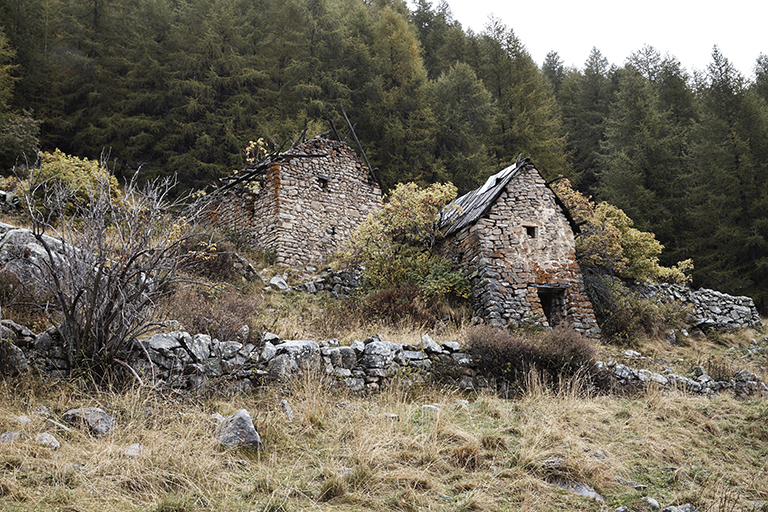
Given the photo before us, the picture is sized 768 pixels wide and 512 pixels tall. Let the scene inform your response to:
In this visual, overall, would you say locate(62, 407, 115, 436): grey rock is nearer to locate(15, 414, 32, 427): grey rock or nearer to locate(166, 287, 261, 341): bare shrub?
locate(15, 414, 32, 427): grey rock

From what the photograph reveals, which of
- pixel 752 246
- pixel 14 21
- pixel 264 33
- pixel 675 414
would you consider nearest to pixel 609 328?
pixel 675 414

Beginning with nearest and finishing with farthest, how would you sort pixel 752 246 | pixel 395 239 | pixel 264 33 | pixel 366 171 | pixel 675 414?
1. pixel 675 414
2. pixel 395 239
3. pixel 366 171
4. pixel 752 246
5. pixel 264 33

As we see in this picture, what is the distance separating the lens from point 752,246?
1777cm

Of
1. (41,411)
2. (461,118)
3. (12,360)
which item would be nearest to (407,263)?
(12,360)

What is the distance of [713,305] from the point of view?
14.4 meters

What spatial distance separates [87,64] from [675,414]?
2550cm

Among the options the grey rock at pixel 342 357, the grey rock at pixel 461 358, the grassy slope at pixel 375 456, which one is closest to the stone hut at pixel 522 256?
the grey rock at pixel 461 358

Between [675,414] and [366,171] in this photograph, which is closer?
[675,414]

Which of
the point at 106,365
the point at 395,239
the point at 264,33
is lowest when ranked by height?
the point at 106,365

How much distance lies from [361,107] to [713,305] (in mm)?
17759

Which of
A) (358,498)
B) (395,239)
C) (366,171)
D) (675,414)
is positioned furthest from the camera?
(366,171)

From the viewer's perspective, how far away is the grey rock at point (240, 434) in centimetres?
384

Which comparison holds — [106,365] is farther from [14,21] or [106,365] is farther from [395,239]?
[14,21]

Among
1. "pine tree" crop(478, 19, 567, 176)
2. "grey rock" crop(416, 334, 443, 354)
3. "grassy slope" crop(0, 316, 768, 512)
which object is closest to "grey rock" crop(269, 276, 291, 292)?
"grey rock" crop(416, 334, 443, 354)
